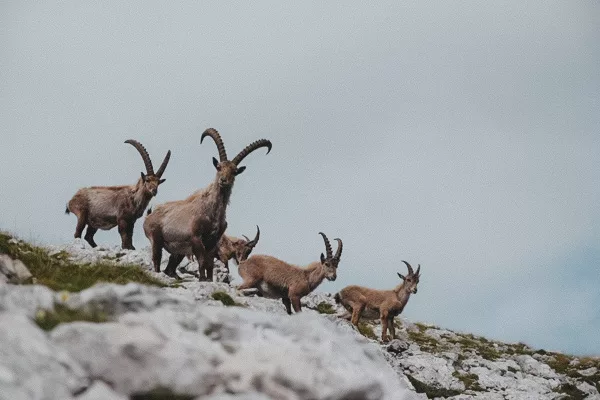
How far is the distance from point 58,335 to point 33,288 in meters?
1.04

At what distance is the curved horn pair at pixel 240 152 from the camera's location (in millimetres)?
21141

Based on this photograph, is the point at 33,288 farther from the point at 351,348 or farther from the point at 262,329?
the point at 351,348

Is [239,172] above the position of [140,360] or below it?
above

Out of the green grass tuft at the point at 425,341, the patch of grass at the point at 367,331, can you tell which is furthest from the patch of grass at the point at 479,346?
the patch of grass at the point at 367,331

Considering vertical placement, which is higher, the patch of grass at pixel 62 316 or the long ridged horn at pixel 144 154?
the long ridged horn at pixel 144 154

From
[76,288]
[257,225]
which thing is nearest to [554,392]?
[257,225]

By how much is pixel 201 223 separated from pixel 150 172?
6697 millimetres

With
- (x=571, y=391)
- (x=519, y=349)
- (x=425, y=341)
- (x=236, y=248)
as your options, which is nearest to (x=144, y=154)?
(x=236, y=248)

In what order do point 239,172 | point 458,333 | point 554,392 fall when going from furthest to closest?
1. point 458,333
2. point 554,392
3. point 239,172

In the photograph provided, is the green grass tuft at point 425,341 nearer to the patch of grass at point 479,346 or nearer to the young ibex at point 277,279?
the patch of grass at point 479,346

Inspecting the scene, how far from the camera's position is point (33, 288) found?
21.8 ft

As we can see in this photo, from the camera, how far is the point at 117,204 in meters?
27.1

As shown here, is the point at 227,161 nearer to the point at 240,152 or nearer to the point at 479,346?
the point at 240,152

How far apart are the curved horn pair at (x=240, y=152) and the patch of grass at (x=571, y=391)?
49.2 ft
